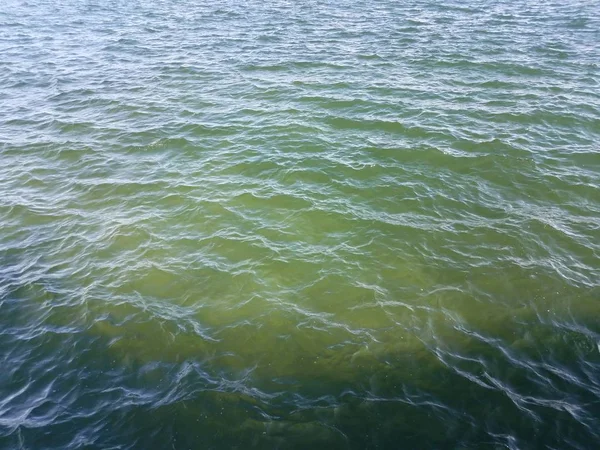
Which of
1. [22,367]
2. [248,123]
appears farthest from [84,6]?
[22,367]

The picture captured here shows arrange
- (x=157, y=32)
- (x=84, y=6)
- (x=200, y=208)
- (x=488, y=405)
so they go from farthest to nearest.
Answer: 1. (x=84, y=6)
2. (x=157, y=32)
3. (x=200, y=208)
4. (x=488, y=405)

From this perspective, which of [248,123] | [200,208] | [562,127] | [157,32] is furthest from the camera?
[157,32]

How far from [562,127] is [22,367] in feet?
91.0

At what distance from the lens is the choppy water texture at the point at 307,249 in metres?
12.9

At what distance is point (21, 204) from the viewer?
71.4 ft

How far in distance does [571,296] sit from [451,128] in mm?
12359

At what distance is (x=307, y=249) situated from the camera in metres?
18.8

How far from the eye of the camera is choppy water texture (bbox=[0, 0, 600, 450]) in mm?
12938

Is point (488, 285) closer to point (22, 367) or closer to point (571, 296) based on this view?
point (571, 296)

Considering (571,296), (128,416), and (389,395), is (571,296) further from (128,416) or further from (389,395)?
(128,416)

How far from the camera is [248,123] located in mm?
27328

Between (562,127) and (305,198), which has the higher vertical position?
(562,127)

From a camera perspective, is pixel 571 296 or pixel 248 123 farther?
pixel 248 123

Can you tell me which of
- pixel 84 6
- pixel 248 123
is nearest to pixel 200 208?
pixel 248 123
